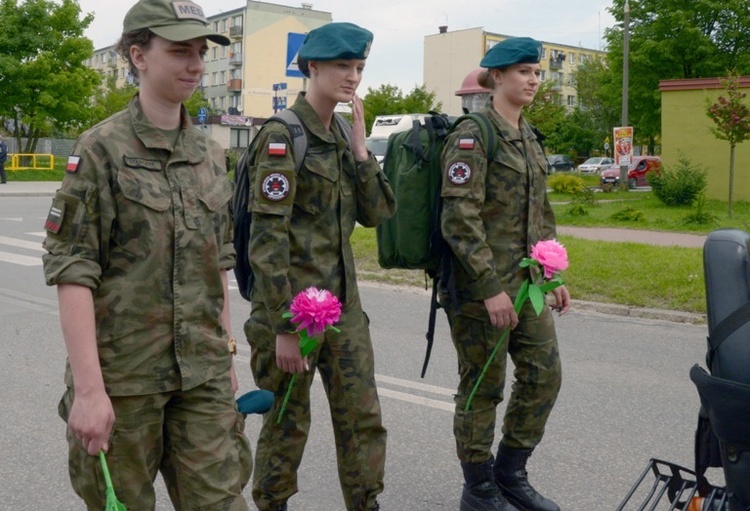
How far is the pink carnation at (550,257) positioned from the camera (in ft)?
12.4

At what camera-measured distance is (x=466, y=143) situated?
3861mm

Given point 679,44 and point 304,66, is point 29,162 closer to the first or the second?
point 679,44

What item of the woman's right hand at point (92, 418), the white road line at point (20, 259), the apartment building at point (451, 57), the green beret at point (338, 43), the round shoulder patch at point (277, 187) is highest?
the apartment building at point (451, 57)

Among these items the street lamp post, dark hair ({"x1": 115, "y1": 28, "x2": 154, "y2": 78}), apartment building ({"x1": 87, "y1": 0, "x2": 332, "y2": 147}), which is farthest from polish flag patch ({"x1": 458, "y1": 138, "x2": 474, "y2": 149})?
apartment building ({"x1": 87, "y1": 0, "x2": 332, "y2": 147})

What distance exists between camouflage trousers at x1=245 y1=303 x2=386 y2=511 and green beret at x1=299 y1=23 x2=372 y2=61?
0.93m

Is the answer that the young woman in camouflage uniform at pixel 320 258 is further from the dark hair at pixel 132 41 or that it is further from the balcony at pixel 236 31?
the balcony at pixel 236 31

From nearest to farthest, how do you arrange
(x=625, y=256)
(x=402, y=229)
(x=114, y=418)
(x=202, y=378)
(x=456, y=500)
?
1. (x=114, y=418)
2. (x=202, y=378)
3. (x=402, y=229)
4. (x=456, y=500)
5. (x=625, y=256)

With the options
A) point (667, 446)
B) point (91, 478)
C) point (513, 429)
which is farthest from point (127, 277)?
point (667, 446)

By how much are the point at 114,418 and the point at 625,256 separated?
9.86 metres

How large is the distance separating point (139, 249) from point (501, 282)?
5.92ft

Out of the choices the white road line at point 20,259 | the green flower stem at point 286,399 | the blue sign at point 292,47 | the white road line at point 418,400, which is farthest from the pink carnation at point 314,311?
the white road line at point 20,259

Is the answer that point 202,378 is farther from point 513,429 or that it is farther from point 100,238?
point 513,429

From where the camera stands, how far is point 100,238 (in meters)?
2.51

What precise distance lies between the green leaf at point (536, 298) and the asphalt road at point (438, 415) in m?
1.06
